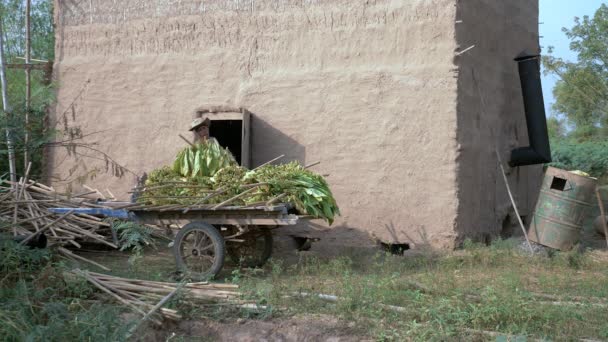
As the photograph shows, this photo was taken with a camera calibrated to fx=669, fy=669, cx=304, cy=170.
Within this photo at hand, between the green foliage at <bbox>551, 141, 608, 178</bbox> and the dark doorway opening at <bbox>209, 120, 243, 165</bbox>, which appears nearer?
the dark doorway opening at <bbox>209, 120, 243, 165</bbox>

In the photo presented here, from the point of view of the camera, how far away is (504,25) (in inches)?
401

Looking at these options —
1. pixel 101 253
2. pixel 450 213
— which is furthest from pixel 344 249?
pixel 101 253

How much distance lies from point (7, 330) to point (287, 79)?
5.36m

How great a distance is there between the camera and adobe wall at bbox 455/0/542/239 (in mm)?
8617

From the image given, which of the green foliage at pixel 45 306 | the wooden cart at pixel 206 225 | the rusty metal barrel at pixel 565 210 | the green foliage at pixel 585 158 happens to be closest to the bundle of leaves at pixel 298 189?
the wooden cart at pixel 206 225

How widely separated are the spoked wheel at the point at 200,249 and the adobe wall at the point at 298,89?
7.23ft

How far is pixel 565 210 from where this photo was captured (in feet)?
27.8

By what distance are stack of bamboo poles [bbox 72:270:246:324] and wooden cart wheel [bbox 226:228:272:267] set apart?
1.61 metres

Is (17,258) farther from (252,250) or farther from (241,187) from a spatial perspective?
(252,250)

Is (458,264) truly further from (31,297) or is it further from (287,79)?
(31,297)

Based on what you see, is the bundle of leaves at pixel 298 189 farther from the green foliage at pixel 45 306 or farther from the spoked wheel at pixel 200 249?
the green foliage at pixel 45 306

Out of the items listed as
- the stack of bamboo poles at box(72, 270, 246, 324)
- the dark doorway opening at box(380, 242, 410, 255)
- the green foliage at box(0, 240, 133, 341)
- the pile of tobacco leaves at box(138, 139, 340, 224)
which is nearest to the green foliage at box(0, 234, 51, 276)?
the green foliage at box(0, 240, 133, 341)

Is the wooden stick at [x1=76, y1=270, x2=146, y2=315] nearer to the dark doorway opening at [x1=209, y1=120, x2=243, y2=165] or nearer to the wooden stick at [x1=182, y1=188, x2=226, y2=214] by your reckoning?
the wooden stick at [x1=182, y1=188, x2=226, y2=214]

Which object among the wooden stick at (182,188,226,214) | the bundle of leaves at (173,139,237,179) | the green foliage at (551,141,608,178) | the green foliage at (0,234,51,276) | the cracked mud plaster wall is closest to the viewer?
the green foliage at (0,234,51,276)
